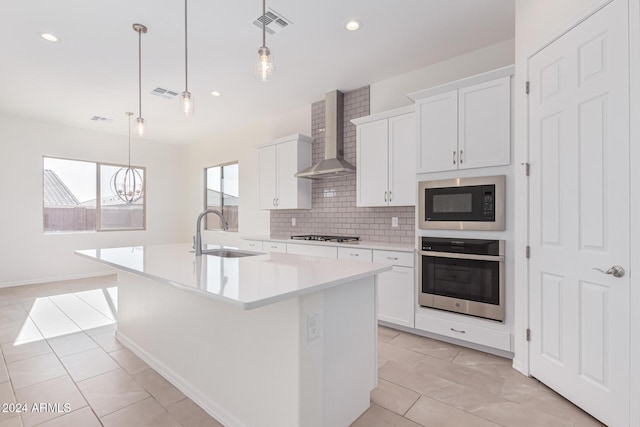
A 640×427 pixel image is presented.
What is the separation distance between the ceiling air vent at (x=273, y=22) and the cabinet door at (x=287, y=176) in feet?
6.02

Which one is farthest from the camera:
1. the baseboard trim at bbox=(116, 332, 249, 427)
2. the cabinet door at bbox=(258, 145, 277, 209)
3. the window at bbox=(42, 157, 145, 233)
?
the window at bbox=(42, 157, 145, 233)

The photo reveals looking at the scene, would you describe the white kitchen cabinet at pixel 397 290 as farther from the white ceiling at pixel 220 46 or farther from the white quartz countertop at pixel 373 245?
the white ceiling at pixel 220 46

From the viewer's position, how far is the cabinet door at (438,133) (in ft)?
9.62

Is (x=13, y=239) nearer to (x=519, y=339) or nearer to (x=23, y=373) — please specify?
(x=23, y=373)

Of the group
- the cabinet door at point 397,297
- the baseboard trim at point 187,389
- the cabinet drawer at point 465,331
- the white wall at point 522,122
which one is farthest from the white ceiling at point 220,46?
the baseboard trim at point 187,389

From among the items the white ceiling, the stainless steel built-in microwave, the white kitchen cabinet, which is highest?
the white ceiling

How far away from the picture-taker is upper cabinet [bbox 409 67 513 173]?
2660 mm

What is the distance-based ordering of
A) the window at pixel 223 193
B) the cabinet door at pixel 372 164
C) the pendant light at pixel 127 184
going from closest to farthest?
the cabinet door at pixel 372 164, the pendant light at pixel 127 184, the window at pixel 223 193

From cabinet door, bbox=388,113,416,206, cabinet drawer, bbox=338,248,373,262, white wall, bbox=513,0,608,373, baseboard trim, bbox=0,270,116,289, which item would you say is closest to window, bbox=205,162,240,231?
baseboard trim, bbox=0,270,116,289

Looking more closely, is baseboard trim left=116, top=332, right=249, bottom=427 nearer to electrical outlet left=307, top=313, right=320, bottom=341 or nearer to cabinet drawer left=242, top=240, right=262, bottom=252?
electrical outlet left=307, top=313, right=320, bottom=341

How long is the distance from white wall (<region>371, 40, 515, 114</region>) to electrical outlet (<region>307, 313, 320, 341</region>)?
A: 10.3ft

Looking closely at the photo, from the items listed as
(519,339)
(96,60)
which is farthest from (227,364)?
(96,60)

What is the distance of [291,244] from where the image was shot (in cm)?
423

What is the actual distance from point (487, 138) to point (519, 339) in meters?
1.67
